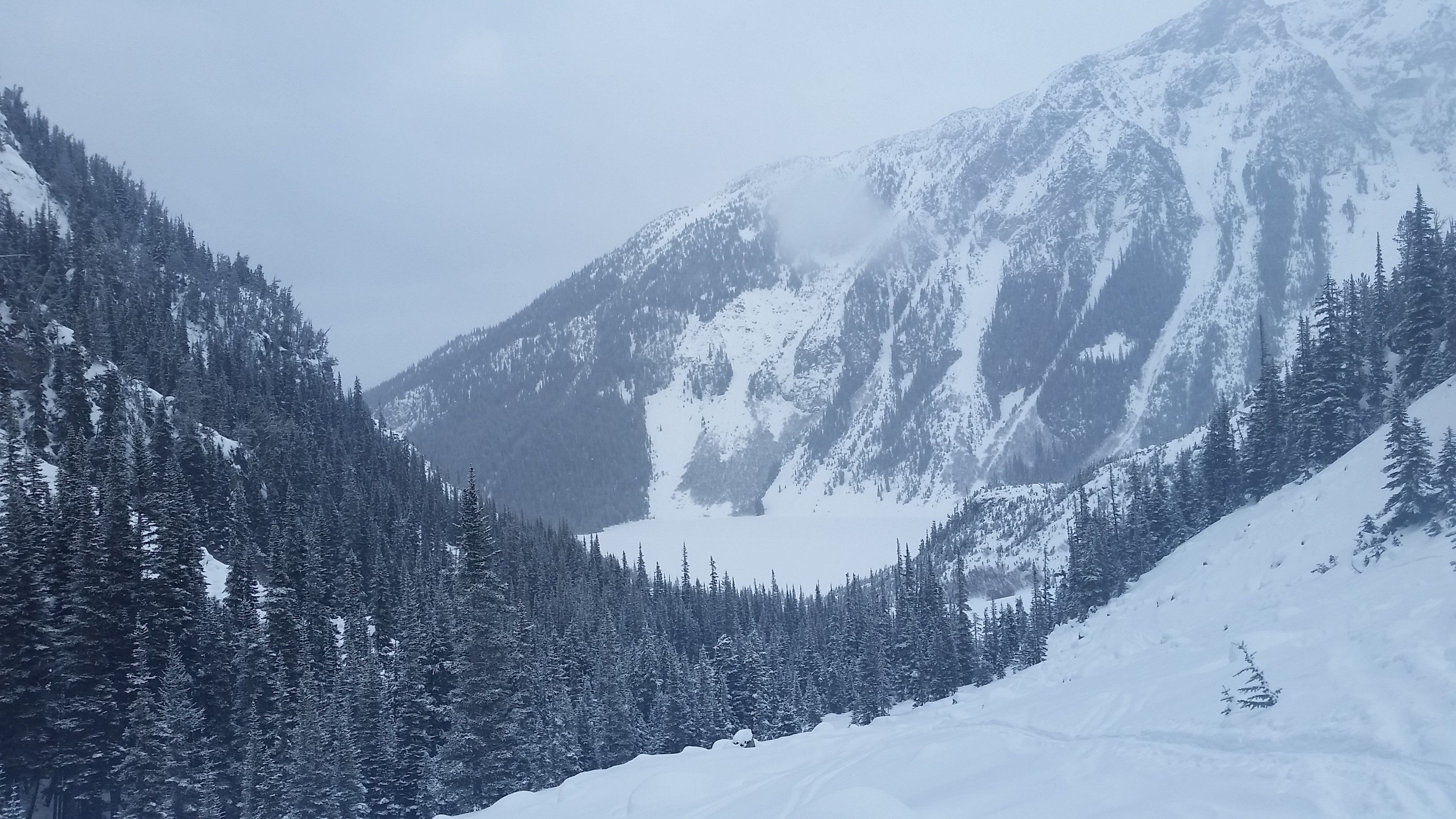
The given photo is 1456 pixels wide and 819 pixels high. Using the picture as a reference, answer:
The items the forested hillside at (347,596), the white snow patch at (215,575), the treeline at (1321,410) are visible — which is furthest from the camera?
the white snow patch at (215,575)

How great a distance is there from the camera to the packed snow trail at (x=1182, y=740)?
37.9ft

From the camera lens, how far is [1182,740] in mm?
15164

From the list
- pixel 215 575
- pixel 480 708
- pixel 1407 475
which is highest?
pixel 215 575

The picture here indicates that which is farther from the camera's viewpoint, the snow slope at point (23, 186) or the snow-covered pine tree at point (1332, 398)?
the snow slope at point (23, 186)

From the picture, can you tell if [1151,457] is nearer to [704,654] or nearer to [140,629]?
[704,654]

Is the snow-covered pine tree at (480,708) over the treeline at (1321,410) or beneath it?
beneath

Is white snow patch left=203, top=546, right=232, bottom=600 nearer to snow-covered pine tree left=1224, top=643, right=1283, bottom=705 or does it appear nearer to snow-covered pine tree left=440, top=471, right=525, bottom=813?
snow-covered pine tree left=440, top=471, right=525, bottom=813

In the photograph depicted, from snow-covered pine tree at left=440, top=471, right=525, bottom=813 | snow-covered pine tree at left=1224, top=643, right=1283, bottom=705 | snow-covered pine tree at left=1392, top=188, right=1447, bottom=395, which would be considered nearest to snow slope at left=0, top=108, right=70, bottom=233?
snow-covered pine tree at left=440, top=471, right=525, bottom=813

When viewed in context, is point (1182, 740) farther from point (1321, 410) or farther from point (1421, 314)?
→ point (1421, 314)

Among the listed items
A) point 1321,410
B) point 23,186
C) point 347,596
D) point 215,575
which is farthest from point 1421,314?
point 23,186

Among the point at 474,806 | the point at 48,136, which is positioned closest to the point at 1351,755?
the point at 474,806

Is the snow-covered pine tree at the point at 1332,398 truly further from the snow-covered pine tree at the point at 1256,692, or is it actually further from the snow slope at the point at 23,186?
the snow slope at the point at 23,186

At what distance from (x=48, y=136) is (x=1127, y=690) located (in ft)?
574

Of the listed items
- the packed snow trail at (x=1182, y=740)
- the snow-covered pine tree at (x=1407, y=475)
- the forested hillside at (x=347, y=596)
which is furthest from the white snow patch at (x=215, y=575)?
the snow-covered pine tree at (x=1407, y=475)
